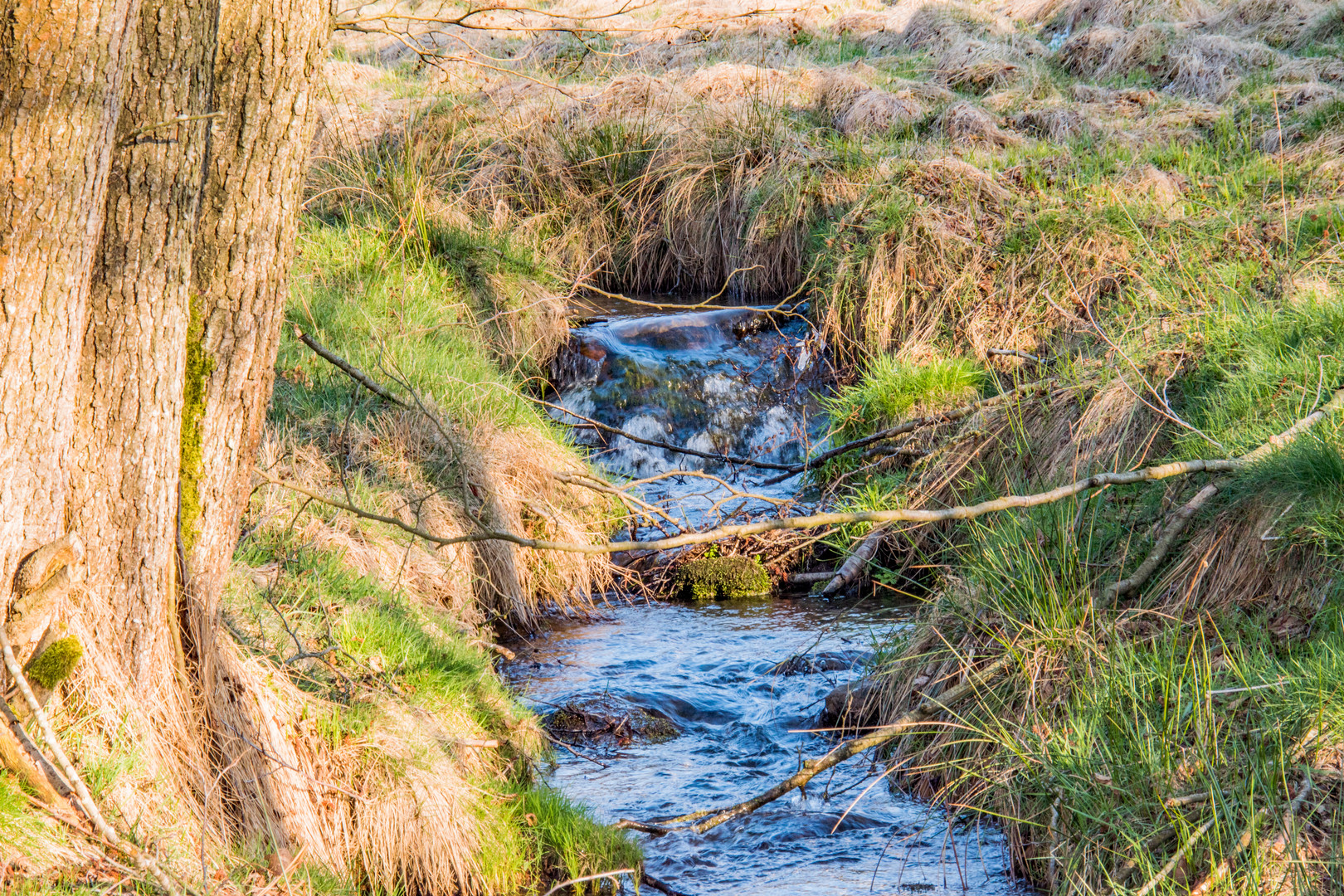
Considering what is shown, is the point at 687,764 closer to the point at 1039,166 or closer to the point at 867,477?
the point at 867,477

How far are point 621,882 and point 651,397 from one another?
4046mm

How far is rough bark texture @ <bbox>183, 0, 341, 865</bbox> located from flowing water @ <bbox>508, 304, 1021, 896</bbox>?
1110mm

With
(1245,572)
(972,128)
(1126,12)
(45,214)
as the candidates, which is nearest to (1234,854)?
(1245,572)

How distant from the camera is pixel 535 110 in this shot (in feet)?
28.7

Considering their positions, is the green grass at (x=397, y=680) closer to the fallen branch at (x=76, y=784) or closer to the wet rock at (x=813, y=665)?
the fallen branch at (x=76, y=784)

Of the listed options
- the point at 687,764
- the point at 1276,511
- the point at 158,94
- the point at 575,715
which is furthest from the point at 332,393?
the point at 1276,511

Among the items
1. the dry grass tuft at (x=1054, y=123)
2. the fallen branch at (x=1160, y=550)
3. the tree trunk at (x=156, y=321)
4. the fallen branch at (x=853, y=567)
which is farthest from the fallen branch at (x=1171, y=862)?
the dry grass tuft at (x=1054, y=123)

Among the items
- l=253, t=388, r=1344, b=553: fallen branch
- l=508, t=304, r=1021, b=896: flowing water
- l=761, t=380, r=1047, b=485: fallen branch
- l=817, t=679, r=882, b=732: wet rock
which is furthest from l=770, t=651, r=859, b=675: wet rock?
l=253, t=388, r=1344, b=553: fallen branch

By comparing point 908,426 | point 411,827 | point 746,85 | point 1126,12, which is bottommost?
point 411,827

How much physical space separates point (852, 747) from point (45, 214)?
7.53 feet

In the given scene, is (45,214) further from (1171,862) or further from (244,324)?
(1171,862)

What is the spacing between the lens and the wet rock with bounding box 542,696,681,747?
13.0ft

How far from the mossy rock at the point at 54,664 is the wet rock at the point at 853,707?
7.87 feet

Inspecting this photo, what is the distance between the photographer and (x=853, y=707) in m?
3.89
